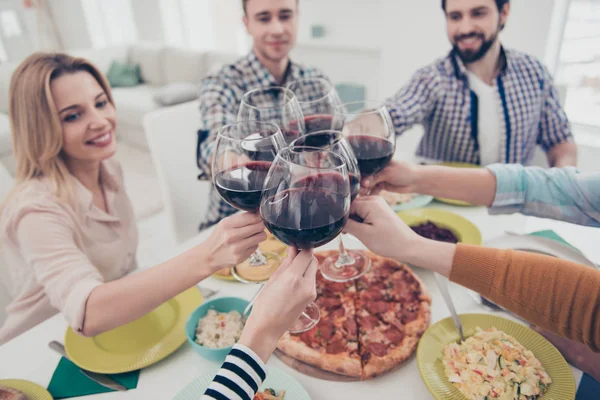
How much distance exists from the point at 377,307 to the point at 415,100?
3.97 feet

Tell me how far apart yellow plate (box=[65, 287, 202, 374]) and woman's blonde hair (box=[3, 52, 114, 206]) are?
474 millimetres

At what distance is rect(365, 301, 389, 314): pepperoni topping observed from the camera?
3.33ft

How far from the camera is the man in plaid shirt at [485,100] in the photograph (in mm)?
1902

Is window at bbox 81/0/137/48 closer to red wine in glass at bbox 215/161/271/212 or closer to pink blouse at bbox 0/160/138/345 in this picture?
pink blouse at bbox 0/160/138/345

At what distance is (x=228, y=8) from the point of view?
5.65m

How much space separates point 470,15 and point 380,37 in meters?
2.12

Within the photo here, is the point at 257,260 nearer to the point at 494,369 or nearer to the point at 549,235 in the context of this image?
the point at 494,369

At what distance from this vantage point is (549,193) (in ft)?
4.00

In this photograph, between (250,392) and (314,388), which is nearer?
(250,392)

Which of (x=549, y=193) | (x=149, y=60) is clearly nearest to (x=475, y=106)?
(x=549, y=193)

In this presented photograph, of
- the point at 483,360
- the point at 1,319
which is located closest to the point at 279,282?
the point at 483,360

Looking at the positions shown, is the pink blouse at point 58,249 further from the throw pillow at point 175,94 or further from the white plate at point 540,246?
the throw pillow at point 175,94

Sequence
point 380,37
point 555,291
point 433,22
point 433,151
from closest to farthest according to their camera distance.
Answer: point 555,291 → point 433,151 → point 433,22 → point 380,37

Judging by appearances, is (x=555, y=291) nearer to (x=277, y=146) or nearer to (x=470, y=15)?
(x=277, y=146)
